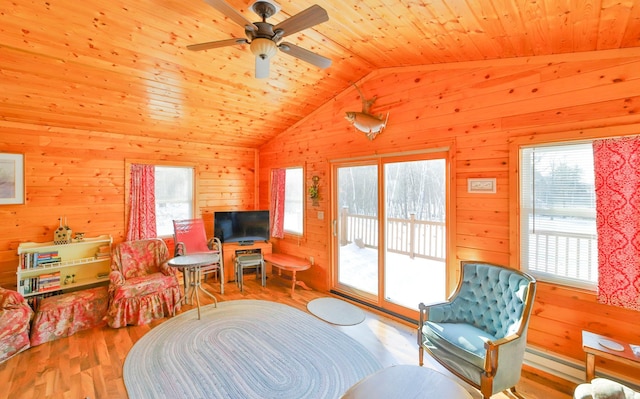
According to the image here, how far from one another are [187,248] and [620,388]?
4.84 metres

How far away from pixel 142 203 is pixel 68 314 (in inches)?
69.2

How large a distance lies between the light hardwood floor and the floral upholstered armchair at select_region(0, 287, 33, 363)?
0.30ft

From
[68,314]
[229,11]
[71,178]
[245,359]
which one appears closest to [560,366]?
[245,359]

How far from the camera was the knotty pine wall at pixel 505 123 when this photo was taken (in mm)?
2146

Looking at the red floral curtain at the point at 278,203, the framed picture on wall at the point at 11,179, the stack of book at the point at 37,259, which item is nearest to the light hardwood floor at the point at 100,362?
the stack of book at the point at 37,259

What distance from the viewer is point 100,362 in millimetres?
2625

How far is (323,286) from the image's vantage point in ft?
14.6

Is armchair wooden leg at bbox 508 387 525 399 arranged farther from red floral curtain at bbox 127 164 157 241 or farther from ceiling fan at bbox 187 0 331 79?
red floral curtain at bbox 127 164 157 241

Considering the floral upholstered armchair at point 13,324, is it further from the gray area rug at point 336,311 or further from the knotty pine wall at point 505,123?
the knotty pine wall at point 505,123

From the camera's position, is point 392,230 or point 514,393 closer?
point 514,393

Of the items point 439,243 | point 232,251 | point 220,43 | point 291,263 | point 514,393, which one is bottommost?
point 514,393

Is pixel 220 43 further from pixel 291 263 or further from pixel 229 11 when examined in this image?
pixel 291 263

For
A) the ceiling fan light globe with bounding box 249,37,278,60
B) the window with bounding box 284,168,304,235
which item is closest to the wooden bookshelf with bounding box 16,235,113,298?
the window with bounding box 284,168,304,235

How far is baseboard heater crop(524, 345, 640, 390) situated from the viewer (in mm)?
2152
